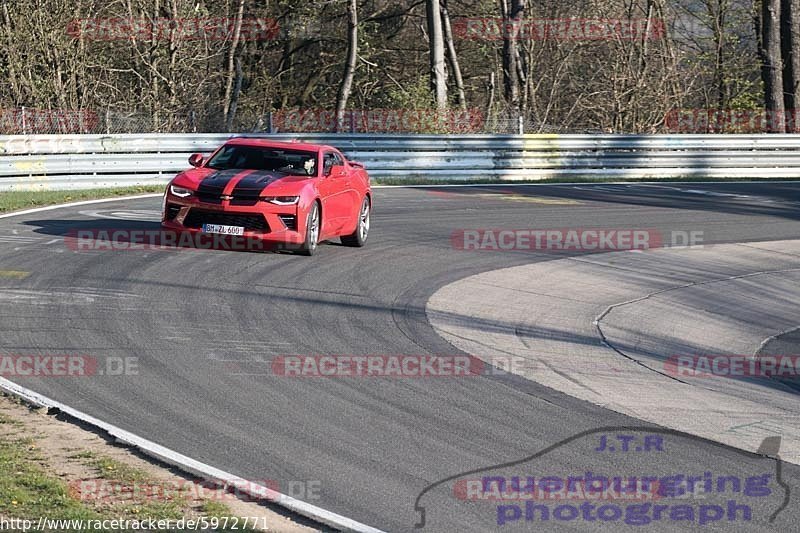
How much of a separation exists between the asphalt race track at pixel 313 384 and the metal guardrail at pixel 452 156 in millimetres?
4382

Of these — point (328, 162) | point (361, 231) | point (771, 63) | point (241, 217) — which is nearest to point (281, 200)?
point (241, 217)

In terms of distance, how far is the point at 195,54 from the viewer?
108 ft

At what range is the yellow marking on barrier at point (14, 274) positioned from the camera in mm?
12133

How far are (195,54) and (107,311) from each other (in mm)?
23391

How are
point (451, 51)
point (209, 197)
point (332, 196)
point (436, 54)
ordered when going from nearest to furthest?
point (209, 197) < point (332, 196) < point (436, 54) < point (451, 51)

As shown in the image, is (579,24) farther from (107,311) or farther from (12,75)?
(107,311)

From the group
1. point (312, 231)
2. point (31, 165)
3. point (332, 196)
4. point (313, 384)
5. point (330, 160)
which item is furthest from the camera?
point (31, 165)

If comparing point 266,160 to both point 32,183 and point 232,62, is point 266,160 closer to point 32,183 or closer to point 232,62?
point 32,183

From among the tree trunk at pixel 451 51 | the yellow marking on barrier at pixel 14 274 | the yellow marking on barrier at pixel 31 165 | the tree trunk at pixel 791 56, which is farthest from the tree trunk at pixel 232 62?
the yellow marking on barrier at pixel 14 274

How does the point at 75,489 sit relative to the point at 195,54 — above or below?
below

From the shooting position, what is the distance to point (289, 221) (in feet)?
45.8

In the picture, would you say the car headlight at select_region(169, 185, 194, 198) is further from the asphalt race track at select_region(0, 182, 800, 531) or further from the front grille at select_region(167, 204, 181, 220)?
the asphalt race track at select_region(0, 182, 800, 531)

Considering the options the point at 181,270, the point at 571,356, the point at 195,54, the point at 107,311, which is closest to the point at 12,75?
the point at 195,54

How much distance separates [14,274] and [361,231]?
→ 5156mm
